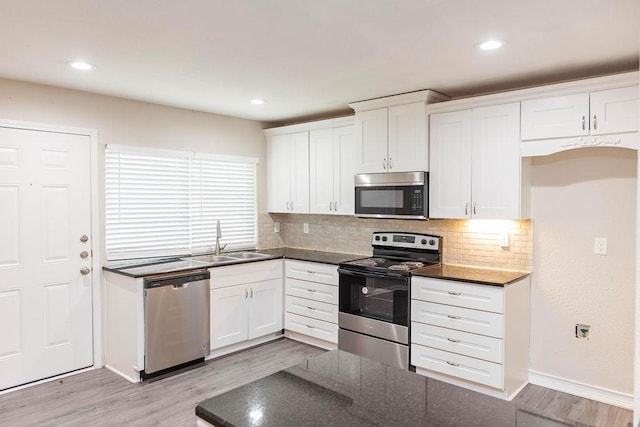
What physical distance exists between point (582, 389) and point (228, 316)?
10.00 ft

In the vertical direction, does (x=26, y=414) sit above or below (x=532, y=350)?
below

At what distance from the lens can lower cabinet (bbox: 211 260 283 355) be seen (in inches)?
163

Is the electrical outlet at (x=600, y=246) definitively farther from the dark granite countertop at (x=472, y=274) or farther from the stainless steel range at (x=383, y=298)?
the stainless steel range at (x=383, y=298)

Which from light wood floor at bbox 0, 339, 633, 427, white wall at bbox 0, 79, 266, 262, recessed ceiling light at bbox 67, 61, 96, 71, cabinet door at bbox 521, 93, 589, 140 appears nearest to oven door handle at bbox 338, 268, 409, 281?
light wood floor at bbox 0, 339, 633, 427

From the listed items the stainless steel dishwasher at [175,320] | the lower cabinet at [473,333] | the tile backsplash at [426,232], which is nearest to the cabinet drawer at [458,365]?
the lower cabinet at [473,333]

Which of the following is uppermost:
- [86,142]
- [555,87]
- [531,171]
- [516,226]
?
[555,87]

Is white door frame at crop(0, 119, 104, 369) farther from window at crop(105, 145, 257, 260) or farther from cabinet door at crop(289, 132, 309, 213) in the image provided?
cabinet door at crop(289, 132, 309, 213)

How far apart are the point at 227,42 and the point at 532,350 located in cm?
330

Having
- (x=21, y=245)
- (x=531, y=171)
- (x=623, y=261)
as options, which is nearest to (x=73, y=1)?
(x=21, y=245)

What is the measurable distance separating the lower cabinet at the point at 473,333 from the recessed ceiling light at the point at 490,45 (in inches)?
64.8

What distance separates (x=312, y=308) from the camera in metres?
4.46

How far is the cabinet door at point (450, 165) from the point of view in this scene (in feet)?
11.9

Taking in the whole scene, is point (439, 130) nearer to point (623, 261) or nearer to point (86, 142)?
point (623, 261)

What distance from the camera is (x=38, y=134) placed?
3.58 metres
